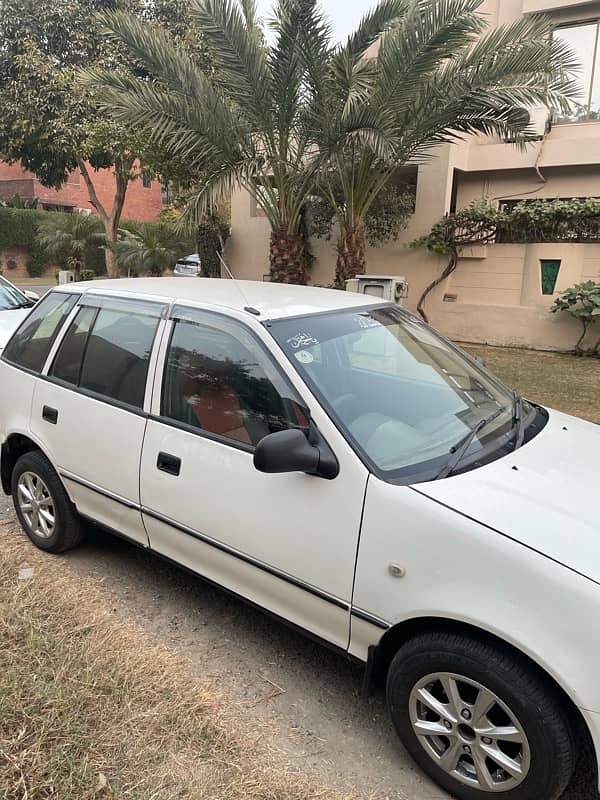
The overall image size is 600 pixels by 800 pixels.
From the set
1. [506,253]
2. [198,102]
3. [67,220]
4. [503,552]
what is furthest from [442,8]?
[67,220]

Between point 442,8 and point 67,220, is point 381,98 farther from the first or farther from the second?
point 67,220

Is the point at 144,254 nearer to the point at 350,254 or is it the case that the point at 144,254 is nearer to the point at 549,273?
the point at 350,254

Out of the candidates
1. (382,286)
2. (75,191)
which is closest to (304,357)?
(382,286)

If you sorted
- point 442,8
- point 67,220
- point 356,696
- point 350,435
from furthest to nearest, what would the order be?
point 67,220, point 442,8, point 356,696, point 350,435

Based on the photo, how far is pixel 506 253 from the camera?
11891 mm

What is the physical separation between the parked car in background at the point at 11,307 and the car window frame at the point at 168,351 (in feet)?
14.8

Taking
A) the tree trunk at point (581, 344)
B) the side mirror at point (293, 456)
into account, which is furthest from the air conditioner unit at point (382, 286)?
the side mirror at point (293, 456)

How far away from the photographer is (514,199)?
41.6 feet

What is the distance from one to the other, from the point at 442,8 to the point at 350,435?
781cm

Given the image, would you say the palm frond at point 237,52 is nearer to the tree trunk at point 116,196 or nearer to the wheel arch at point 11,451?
the wheel arch at point 11,451

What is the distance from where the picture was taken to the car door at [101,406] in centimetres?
309

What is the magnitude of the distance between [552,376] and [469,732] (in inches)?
318

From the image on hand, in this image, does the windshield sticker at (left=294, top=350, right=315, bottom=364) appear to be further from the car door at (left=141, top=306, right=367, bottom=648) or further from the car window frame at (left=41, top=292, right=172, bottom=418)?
the car window frame at (left=41, top=292, right=172, bottom=418)

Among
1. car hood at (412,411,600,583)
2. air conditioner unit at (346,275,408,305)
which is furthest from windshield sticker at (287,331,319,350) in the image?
air conditioner unit at (346,275,408,305)
